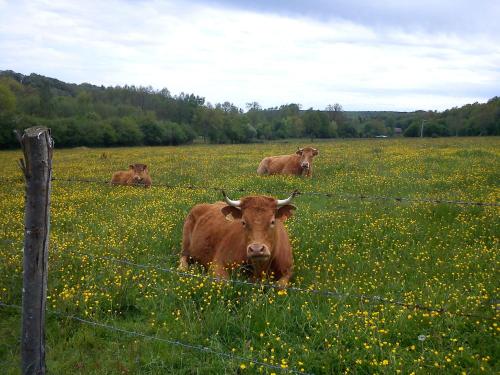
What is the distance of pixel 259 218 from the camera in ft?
21.0

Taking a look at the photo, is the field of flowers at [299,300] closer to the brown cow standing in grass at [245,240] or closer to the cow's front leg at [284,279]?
the cow's front leg at [284,279]

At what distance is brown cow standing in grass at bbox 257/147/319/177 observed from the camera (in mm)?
19766

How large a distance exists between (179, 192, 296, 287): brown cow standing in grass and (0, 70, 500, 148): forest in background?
61040mm

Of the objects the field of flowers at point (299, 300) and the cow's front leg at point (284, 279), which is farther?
the cow's front leg at point (284, 279)

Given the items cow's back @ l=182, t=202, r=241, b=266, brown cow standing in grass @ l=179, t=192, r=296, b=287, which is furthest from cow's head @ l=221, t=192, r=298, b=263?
cow's back @ l=182, t=202, r=241, b=266

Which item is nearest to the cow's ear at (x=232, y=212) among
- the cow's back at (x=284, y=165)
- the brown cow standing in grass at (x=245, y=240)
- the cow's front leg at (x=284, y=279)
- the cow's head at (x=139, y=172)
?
the brown cow standing in grass at (x=245, y=240)

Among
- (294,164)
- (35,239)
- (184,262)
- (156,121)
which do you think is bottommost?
(184,262)

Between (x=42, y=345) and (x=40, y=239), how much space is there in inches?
39.3

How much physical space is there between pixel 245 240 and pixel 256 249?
1.04 metres

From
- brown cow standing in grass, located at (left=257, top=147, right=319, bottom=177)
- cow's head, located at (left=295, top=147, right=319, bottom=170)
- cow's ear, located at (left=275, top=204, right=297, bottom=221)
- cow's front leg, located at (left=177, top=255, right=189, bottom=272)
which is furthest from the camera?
brown cow standing in grass, located at (left=257, top=147, right=319, bottom=177)

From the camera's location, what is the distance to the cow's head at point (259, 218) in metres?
6.04

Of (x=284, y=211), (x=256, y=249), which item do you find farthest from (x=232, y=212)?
(x=256, y=249)

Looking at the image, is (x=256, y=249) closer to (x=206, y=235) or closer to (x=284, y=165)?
(x=206, y=235)

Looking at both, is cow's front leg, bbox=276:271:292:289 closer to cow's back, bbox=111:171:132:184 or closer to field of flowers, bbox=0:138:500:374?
field of flowers, bbox=0:138:500:374
